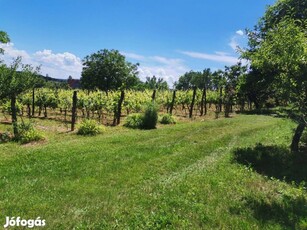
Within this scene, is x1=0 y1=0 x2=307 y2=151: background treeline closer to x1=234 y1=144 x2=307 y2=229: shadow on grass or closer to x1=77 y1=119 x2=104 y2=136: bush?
x1=234 y1=144 x2=307 y2=229: shadow on grass

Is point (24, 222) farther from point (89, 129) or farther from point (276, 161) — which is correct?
point (89, 129)

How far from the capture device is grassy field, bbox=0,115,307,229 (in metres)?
6.07

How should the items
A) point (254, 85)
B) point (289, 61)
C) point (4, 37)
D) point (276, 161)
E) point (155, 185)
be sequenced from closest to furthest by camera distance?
point (155, 185) → point (289, 61) → point (276, 161) → point (4, 37) → point (254, 85)

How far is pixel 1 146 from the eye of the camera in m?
12.6

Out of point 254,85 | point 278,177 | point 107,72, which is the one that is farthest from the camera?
point 107,72

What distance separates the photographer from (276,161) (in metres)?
10.9

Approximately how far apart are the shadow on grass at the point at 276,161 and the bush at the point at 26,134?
8.05 m

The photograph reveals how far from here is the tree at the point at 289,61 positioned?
10141 mm

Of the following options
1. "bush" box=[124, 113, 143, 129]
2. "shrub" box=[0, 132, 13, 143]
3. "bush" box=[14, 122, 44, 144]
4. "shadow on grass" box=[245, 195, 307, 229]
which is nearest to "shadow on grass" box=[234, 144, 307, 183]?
"shadow on grass" box=[245, 195, 307, 229]

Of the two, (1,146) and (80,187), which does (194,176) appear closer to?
(80,187)

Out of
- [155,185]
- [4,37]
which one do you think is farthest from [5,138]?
[155,185]

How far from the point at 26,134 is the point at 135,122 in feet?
22.1

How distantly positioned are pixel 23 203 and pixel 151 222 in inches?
100

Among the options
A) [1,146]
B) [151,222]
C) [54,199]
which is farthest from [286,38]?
[1,146]
